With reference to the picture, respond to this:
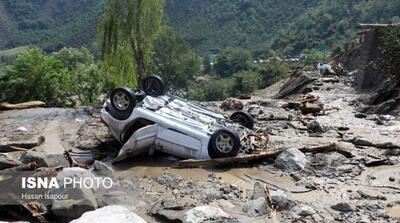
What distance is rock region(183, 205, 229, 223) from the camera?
5.13 meters

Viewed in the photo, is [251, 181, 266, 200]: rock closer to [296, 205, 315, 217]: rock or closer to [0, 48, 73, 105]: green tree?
[296, 205, 315, 217]: rock

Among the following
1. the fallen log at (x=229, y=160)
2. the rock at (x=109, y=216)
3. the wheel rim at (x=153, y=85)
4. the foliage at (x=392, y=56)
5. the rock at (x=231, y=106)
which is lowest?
the rock at (x=231, y=106)

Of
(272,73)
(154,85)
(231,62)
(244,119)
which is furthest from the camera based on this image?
(231,62)

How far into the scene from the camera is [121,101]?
26.9 feet

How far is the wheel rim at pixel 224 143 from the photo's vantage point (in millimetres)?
7590

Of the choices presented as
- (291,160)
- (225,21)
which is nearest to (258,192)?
(291,160)

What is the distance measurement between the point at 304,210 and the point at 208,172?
219 cm

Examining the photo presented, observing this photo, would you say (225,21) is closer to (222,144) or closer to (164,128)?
(164,128)

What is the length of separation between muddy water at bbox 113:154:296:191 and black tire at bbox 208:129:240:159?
253 mm

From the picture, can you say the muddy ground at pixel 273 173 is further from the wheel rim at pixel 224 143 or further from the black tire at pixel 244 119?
the black tire at pixel 244 119

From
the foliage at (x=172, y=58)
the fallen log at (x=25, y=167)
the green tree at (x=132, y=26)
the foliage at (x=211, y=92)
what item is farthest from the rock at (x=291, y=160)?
the foliage at (x=211, y=92)

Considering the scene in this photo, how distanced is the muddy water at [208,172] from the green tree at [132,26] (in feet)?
39.5

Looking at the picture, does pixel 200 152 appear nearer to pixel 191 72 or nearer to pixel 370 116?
pixel 370 116

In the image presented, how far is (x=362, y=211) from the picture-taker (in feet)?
18.1
